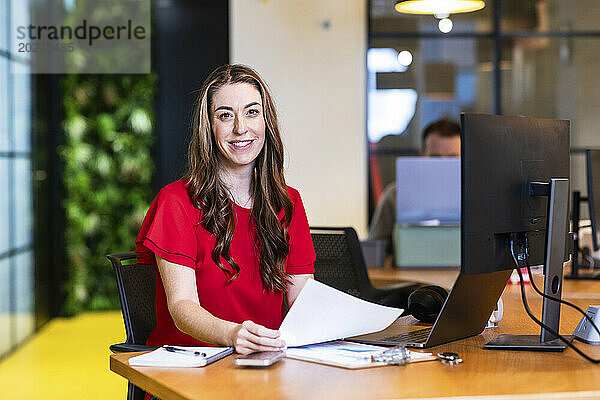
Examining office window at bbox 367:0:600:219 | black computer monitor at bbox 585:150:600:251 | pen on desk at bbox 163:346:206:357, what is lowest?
pen on desk at bbox 163:346:206:357

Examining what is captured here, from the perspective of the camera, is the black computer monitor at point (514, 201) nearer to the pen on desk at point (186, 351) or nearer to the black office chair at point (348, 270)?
the pen on desk at point (186, 351)

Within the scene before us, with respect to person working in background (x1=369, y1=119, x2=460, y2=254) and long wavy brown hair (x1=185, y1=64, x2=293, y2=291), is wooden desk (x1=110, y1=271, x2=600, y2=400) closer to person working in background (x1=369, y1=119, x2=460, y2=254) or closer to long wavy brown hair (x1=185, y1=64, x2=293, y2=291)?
long wavy brown hair (x1=185, y1=64, x2=293, y2=291)

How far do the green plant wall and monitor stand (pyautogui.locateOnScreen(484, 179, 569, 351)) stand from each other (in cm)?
378

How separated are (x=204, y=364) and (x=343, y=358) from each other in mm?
279

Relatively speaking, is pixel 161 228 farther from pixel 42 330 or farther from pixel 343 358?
pixel 42 330

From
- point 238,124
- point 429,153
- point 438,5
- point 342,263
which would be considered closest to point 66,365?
point 342,263

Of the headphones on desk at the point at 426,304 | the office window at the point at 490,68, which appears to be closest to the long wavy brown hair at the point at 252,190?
the headphones on desk at the point at 426,304

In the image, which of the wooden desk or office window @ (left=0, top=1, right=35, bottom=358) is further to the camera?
office window @ (left=0, top=1, right=35, bottom=358)

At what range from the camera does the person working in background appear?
419cm

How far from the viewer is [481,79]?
18.2ft

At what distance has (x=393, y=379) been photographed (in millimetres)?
1558

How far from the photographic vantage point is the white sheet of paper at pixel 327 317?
1.69 meters

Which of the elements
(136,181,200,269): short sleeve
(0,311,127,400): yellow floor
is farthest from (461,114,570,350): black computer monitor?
(0,311,127,400): yellow floor

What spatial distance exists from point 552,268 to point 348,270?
1419 mm
